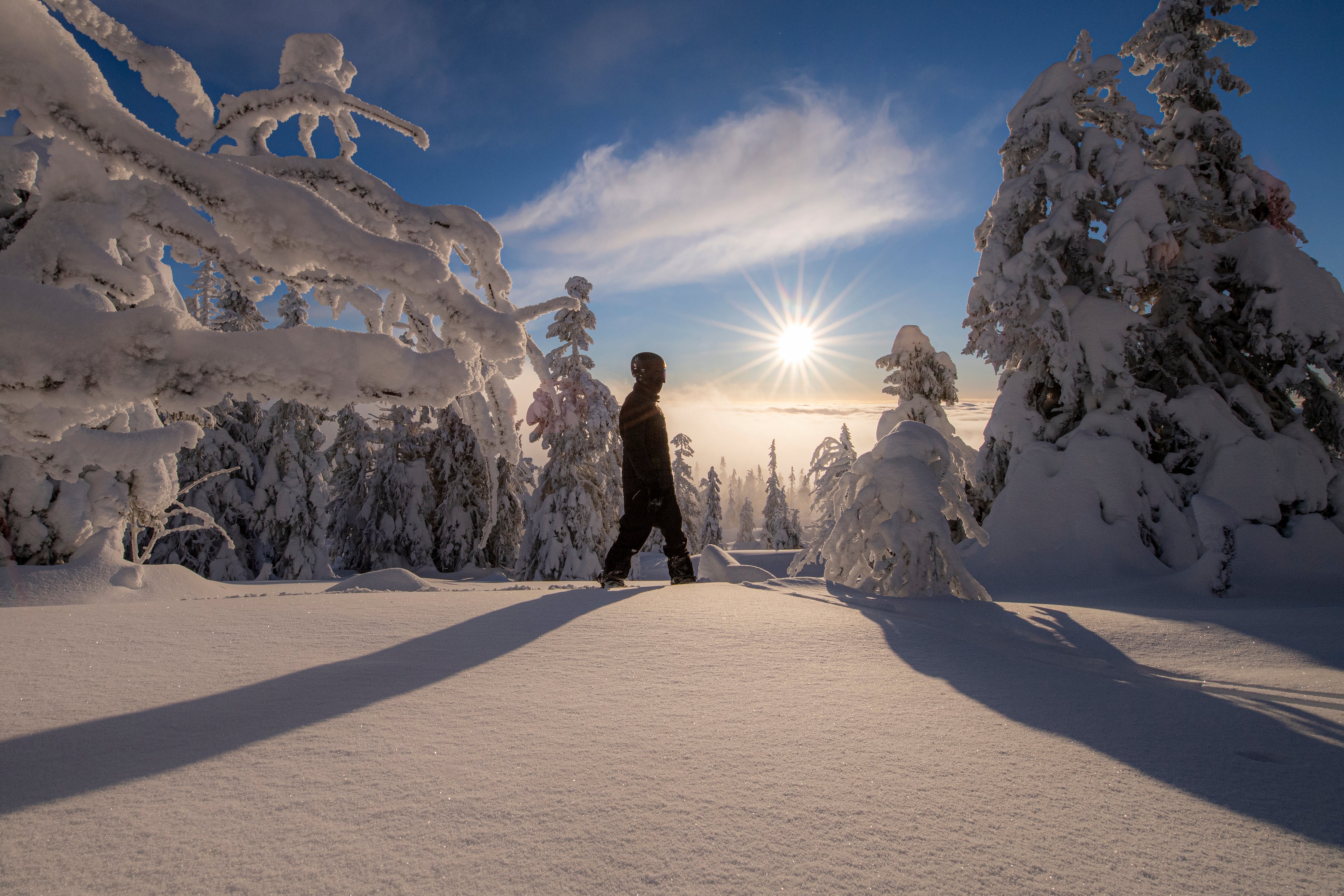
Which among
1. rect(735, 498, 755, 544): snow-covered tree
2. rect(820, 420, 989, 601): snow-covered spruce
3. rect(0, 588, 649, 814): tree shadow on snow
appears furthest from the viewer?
rect(735, 498, 755, 544): snow-covered tree

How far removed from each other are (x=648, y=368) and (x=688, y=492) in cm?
2401

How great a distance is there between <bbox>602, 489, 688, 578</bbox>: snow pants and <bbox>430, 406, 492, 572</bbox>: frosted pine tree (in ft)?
53.9

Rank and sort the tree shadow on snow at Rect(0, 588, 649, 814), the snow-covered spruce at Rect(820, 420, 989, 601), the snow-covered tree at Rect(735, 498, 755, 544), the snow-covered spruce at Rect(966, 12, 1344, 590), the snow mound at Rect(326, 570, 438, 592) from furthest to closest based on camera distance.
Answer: the snow-covered tree at Rect(735, 498, 755, 544) → the snow-covered spruce at Rect(966, 12, 1344, 590) → the snow mound at Rect(326, 570, 438, 592) → the snow-covered spruce at Rect(820, 420, 989, 601) → the tree shadow on snow at Rect(0, 588, 649, 814)

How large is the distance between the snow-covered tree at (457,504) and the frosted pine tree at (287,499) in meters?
3.73

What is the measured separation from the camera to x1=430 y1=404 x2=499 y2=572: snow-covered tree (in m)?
20.8

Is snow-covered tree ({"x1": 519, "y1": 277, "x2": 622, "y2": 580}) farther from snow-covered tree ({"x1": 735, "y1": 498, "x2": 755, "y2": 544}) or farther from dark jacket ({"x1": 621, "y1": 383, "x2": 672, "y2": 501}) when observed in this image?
snow-covered tree ({"x1": 735, "y1": 498, "x2": 755, "y2": 544})

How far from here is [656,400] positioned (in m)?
5.51

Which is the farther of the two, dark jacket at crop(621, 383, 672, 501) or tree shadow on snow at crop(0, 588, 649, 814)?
dark jacket at crop(621, 383, 672, 501)

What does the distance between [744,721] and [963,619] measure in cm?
248

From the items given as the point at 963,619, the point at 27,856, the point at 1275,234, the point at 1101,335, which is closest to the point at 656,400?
the point at 963,619

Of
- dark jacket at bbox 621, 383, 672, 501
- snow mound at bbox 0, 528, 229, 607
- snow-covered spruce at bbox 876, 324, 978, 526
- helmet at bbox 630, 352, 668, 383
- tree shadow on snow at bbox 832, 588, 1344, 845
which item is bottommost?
snow mound at bbox 0, 528, 229, 607

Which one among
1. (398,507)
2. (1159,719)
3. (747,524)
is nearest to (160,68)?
(1159,719)

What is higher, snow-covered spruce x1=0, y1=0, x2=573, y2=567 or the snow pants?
snow-covered spruce x1=0, y1=0, x2=573, y2=567

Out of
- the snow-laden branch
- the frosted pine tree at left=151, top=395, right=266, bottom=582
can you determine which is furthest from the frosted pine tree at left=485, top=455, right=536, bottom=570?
the snow-laden branch
